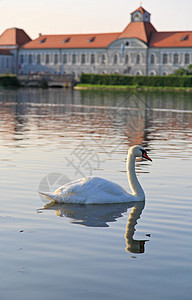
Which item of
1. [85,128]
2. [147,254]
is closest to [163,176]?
[147,254]

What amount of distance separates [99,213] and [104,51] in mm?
115445

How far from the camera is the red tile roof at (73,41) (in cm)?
12369

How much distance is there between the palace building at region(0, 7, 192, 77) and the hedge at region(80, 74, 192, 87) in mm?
19651

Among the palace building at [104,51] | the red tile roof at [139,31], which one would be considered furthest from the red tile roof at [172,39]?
the red tile roof at [139,31]

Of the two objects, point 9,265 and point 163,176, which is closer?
point 9,265

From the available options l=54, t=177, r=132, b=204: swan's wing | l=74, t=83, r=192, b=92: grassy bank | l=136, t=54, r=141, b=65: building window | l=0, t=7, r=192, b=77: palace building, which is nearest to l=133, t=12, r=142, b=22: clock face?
l=0, t=7, r=192, b=77: palace building

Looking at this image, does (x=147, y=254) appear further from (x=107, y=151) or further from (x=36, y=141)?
(x=36, y=141)

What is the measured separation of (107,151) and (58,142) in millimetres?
2713

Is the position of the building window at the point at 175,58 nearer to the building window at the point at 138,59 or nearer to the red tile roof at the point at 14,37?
the building window at the point at 138,59

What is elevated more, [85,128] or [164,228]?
[164,228]

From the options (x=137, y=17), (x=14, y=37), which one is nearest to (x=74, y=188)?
(x=137, y=17)

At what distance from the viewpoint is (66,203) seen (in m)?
10.2

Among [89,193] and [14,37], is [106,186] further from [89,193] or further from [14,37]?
[14,37]

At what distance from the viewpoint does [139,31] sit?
4567 inches
